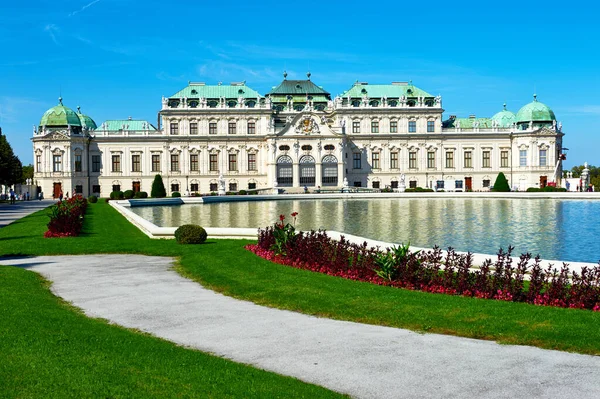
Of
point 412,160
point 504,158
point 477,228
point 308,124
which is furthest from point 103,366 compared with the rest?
point 504,158

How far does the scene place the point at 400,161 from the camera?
90.2 metres

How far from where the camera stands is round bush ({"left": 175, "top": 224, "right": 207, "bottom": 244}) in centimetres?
2325

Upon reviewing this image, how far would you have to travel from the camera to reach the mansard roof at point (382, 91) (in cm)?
9006

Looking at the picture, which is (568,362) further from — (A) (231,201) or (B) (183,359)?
(A) (231,201)

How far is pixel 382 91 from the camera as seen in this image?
90.8 m

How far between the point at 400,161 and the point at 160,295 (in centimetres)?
7917

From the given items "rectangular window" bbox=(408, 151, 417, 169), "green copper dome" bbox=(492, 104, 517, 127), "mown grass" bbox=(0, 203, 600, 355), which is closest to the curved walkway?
"mown grass" bbox=(0, 203, 600, 355)

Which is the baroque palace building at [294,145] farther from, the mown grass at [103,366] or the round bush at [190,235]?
the mown grass at [103,366]

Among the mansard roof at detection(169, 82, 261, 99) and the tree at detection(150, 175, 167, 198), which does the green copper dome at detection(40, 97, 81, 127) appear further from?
the tree at detection(150, 175, 167, 198)

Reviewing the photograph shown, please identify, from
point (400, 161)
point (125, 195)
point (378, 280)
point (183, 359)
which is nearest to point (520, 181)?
point (400, 161)

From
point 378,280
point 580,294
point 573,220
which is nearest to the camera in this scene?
point 580,294

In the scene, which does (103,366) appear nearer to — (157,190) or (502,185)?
(157,190)

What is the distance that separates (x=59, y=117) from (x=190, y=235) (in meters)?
70.1

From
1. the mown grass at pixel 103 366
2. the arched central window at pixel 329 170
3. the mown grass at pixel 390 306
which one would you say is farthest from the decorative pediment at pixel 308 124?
the mown grass at pixel 103 366
